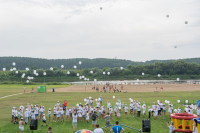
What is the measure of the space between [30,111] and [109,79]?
310 feet

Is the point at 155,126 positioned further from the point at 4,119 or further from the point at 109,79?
the point at 109,79

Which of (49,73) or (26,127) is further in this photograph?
(49,73)

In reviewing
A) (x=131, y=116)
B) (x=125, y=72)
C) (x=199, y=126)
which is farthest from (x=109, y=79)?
(x=199, y=126)

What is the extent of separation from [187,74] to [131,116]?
101378 mm

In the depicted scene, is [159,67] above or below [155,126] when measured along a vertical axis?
above

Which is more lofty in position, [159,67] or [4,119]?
[159,67]

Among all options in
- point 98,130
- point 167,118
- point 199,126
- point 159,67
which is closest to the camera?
A: point 98,130

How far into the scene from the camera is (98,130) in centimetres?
1305

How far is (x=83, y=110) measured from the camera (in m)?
23.0

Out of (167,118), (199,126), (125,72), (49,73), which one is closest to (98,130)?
(199,126)

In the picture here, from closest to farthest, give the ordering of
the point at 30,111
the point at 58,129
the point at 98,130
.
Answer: the point at 98,130
the point at 58,129
the point at 30,111

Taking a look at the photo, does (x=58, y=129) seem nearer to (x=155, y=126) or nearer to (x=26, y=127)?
(x=26, y=127)

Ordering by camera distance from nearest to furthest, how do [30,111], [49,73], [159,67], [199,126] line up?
[199,126] → [30,111] → [49,73] → [159,67]

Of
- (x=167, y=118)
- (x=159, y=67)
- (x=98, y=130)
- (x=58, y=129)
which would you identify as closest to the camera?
(x=98, y=130)
